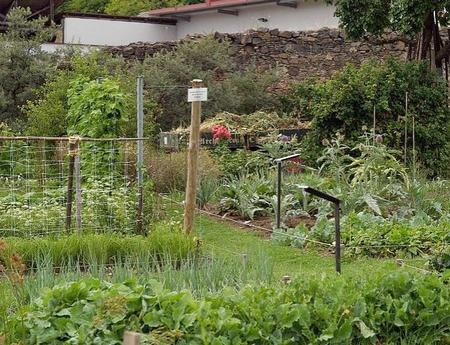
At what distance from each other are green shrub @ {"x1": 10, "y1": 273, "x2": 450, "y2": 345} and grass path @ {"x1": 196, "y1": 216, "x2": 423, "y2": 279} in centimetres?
169

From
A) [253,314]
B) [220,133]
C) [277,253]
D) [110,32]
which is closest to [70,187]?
[277,253]

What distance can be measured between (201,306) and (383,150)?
767 centimetres

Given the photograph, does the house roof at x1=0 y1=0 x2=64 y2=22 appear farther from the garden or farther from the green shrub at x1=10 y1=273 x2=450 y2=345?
the green shrub at x1=10 y1=273 x2=450 y2=345

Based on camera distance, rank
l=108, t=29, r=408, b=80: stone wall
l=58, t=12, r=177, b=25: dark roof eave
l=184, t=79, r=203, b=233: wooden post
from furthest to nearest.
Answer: l=58, t=12, r=177, b=25: dark roof eave < l=108, t=29, r=408, b=80: stone wall < l=184, t=79, r=203, b=233: wooden post

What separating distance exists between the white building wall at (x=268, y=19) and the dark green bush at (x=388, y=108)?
25.1 feet

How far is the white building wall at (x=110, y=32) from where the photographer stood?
1043 inches

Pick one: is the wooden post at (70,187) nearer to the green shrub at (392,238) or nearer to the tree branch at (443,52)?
the green shrub at (392,238)

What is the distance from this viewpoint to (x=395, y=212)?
11.8m

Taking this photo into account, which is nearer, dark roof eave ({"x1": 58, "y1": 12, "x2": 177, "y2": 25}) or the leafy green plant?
the leafy green plant

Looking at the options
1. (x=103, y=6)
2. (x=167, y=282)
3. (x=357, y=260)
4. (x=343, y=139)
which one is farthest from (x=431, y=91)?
(x=103, y=6)

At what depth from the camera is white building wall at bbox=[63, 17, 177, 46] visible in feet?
86.9

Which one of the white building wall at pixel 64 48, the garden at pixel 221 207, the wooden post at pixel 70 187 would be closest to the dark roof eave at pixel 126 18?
the white building wall at pixel 64 48

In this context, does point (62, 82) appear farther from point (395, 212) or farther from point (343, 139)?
point (395, 212)

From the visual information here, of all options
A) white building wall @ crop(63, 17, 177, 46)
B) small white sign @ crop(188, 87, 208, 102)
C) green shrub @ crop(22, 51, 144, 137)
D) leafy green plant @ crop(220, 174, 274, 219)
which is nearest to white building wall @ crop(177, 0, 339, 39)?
Answer: white building wall @ crop(63, 17, 177, 46)
